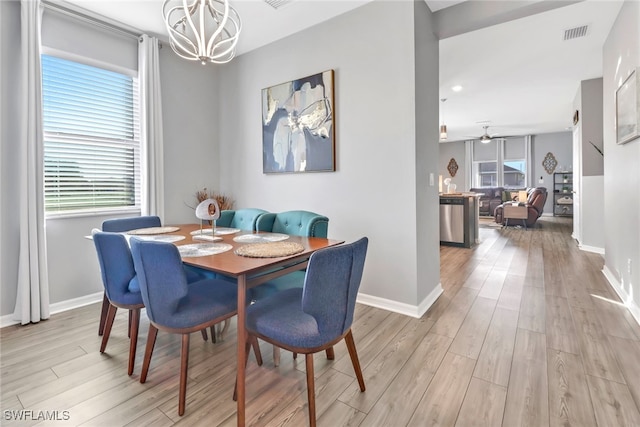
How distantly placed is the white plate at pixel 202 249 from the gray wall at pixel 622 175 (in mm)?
3136

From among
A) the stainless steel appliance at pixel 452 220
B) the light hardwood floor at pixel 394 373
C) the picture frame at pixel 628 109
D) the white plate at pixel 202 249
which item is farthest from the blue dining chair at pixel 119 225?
the stainless steel appliance at pixel 452 220

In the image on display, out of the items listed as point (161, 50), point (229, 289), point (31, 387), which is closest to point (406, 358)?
point (229, 289)

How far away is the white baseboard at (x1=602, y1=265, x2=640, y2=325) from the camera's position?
241 cm

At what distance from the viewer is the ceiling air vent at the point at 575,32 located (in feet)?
10.7

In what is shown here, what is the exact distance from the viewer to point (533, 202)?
7469mm

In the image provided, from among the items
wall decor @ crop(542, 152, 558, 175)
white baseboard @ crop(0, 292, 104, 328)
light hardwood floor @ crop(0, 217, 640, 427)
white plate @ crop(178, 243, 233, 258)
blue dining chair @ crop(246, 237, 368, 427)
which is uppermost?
wall decor @ crop(542, 152, 558, 175)

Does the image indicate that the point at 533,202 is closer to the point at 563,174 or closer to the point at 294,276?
the point at 563,174

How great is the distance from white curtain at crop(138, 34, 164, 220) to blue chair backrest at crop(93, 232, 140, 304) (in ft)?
5.14

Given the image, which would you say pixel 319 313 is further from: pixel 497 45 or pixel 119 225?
pixel 497 45

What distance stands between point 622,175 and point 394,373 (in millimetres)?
2891

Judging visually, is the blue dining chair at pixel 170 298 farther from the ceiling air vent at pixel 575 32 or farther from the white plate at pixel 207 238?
the ceiling air vent at pixel 575 32

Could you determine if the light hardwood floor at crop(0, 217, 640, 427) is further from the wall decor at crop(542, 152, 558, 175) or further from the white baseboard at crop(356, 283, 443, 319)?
the wall decor at crop(542, 152, 558, 175)

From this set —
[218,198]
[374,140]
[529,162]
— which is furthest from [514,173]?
[218,198]

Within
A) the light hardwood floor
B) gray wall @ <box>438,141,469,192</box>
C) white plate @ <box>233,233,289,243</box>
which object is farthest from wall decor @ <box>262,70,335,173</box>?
gray wall @ <box>438,141,469,192</box>
